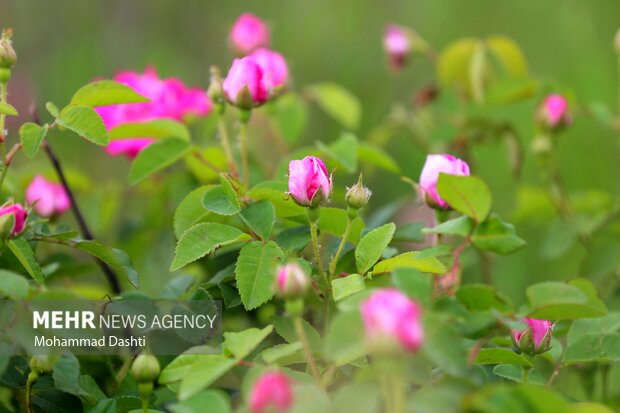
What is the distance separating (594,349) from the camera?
0.82 meters

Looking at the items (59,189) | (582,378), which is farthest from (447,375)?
(59,189)

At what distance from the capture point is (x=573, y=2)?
8.57 ft

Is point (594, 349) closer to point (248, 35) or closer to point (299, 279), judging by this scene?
point (299, 279)

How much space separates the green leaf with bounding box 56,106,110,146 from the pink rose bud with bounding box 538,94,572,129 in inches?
30.0

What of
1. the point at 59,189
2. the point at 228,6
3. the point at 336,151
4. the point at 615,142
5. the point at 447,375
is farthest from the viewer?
the point at 228,6

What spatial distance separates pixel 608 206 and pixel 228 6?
1778mm

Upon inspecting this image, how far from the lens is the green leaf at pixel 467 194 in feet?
2.61

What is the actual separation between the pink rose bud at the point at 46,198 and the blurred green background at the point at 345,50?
0.54 metres

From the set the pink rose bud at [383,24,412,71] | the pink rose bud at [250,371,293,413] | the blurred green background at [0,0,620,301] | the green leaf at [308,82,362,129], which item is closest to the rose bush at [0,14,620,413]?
the pink rose bud at [250,371,293,413]

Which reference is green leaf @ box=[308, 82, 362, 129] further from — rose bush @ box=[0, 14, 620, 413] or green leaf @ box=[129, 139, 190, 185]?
green leaf @ box=[129, 139, 190, 185]

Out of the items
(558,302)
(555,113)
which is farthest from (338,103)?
(558,302)

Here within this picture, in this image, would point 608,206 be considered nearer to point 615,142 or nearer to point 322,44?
point 615,142

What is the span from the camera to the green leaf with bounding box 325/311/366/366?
1.89ft

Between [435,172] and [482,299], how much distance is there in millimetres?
138
